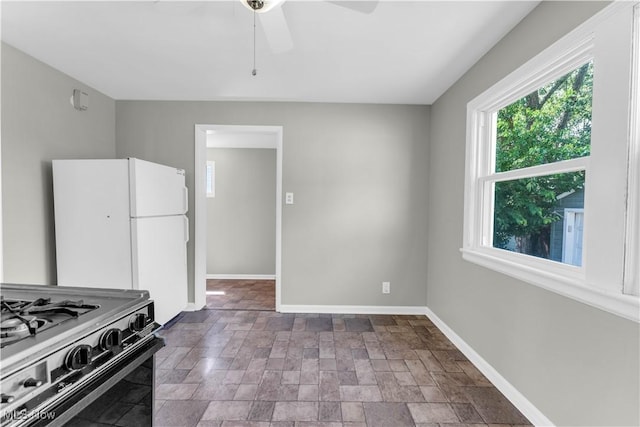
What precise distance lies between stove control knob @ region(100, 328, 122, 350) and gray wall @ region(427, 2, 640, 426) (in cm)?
192

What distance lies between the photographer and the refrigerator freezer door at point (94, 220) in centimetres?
232

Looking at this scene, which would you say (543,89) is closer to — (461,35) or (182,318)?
(461,35)

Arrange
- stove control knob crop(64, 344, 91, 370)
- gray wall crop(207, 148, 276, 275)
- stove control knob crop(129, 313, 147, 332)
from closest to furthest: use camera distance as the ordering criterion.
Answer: stove control knob crop(64, 344, 91, 370), stove control knob crop(129, 313, 147, 332), gray wall crop(207, 148, 276, 275)

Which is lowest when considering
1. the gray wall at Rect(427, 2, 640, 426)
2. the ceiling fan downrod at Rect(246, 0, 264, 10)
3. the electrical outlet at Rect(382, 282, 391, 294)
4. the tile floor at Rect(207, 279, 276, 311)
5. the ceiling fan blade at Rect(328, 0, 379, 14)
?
the tile floor at Rect(207, 279, 276, 311)

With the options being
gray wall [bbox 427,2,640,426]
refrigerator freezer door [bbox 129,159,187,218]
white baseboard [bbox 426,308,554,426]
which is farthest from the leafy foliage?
refrigerator freezer door [bbox 129,159,187,218]

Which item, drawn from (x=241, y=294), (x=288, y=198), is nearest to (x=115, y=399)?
(x=288, y=198)

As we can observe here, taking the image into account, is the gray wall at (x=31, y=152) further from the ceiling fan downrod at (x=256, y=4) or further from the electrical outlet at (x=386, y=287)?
the electrical outlet at (x=386, y=287)

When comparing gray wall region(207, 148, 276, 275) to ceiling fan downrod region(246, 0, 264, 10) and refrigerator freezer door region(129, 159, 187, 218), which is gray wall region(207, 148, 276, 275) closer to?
refrigerator freezer door region(129, 159, 187, 218)

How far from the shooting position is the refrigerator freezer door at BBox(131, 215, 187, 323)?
239 cm

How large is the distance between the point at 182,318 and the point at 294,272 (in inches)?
50.9

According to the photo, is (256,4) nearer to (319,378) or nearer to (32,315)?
(32,315)

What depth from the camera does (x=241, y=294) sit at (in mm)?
4066

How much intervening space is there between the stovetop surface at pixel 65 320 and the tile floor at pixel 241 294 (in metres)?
2.47

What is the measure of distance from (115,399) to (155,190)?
80.0 inches
